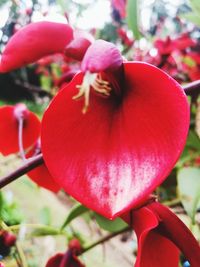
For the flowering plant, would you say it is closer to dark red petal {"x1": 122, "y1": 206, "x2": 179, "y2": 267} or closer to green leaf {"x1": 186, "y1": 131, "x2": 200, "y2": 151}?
dark red petal {"x1": 122, "y1": 206, "x2": 179, "y2": 267}

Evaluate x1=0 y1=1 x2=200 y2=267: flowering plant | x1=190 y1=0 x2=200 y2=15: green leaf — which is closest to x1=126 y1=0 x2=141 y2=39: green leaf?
x1=190 y1=0 x2=200 y2=15: green leaf

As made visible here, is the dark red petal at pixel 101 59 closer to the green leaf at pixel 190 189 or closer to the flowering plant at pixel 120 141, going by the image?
the flowering plant at pixel 120 141

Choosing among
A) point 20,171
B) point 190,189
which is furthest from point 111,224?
point 20,171

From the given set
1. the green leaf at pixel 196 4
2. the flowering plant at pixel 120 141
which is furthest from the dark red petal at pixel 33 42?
the green leaf at pixel 196 4

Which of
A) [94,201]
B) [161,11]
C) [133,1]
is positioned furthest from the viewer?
[161,11]

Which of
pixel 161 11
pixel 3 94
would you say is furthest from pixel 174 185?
pixel 3 94

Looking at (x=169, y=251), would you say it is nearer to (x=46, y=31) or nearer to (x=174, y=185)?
(x=46, y=31)
